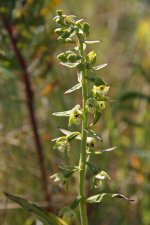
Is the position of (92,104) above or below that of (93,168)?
above

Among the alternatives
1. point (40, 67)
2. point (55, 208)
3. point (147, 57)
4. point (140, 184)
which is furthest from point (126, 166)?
point (147, 57)

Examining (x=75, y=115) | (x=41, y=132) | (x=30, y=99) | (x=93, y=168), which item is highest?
(x=75, y=115)

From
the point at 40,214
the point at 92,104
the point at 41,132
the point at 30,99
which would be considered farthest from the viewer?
the point at 41,132

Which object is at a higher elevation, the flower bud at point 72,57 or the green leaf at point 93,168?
the flower bud at point 72,57

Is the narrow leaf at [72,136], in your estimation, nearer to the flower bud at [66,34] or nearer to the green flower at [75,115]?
the green flower at [75,115]

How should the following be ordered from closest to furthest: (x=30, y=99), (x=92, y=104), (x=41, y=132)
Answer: (x=92, y=104) < (x=30, y=99) < (x=41, y=132)

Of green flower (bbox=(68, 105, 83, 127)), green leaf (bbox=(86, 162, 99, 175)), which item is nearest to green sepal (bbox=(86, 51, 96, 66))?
green flower (bbox=(68, 105, 83, 127))

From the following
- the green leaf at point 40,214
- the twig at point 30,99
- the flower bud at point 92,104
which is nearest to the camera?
the flower bud at point 92,104

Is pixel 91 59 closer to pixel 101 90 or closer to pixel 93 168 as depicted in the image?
pixel 101 90

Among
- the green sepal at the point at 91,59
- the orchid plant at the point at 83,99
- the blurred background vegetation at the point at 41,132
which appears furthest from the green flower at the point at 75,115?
the blurred background vegetation at the point at 41,132

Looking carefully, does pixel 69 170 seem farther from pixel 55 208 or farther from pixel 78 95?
pixel 78 95

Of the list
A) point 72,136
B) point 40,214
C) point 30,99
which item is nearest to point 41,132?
point 30,99
